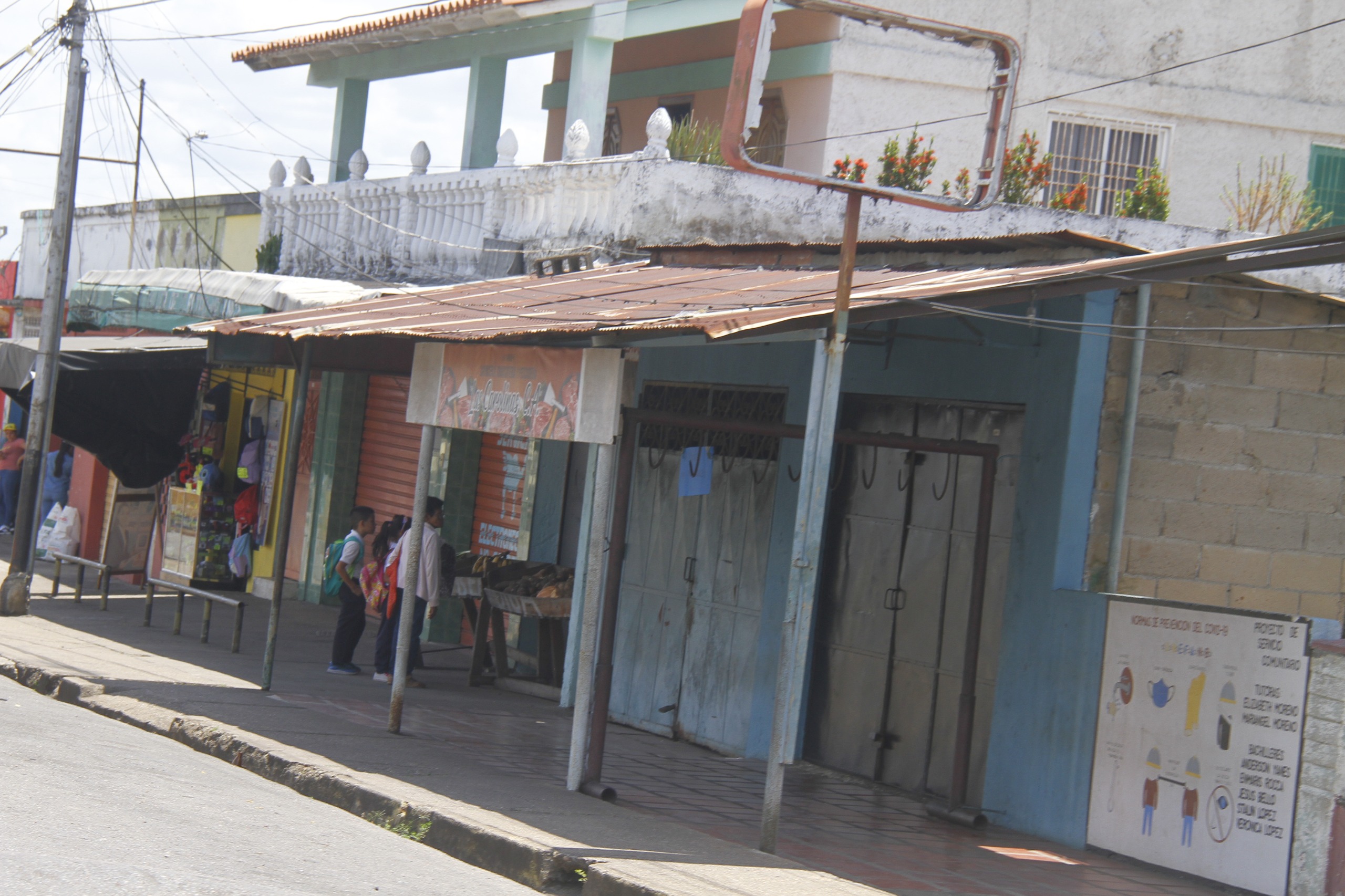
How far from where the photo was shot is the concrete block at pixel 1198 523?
307 inches

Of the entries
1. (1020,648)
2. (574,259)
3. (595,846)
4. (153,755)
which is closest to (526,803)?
(595,846)

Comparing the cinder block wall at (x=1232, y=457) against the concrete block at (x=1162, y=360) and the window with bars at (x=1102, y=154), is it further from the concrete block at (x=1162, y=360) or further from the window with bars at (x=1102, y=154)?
the window with bars at (x=1102, y=154)

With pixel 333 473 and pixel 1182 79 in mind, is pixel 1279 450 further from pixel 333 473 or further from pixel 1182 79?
pixel 333 473

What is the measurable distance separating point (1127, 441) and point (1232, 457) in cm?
69

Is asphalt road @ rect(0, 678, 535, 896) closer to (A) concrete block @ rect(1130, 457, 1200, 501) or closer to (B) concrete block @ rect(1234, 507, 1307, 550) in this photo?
(A) concrete block @ rect(1130, 457, 1200, 501)

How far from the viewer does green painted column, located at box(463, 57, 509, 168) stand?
49.4ft

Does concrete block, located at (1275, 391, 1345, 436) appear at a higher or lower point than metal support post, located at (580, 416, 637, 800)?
higher

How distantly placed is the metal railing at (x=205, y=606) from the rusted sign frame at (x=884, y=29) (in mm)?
6815

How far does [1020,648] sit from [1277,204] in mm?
8701

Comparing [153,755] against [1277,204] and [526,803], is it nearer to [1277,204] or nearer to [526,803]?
[526,803]

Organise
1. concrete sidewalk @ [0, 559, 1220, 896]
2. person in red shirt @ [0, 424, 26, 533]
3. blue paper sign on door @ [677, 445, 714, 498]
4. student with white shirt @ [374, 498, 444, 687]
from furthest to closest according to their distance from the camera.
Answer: person in red shirt @ [0, 424, 26, 533]
student with white shirt @ [374, 498, 444, 687]
blue paper sign on door @ [677, 445, 714, 498]
concrete sidewalk @ [0, 559, 1220, 896]

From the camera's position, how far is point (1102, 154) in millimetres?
16594

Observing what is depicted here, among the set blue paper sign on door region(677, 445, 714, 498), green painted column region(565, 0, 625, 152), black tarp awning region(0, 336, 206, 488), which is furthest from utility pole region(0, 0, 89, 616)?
blue paper sign on door region(677, 445, 714, 498)

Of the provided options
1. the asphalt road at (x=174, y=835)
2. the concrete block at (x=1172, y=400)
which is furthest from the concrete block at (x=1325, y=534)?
the asphalt road at (x=174, y=835)
